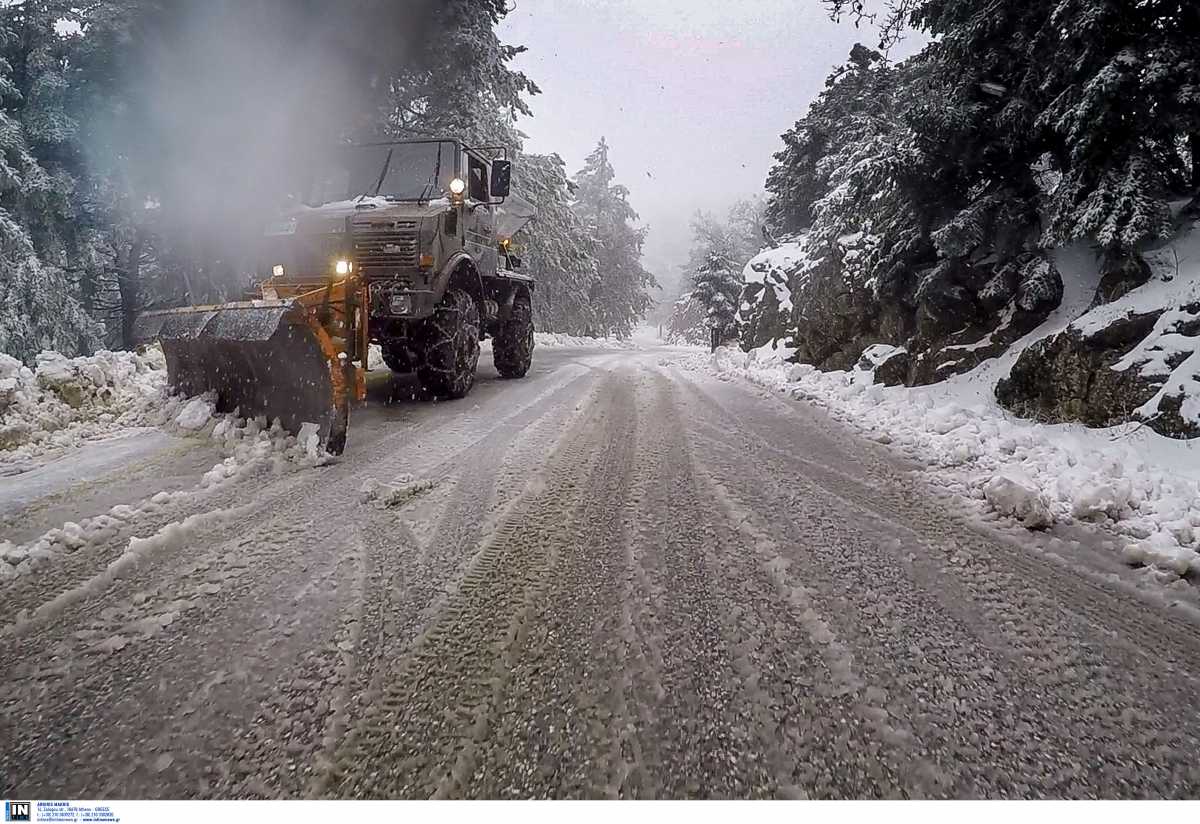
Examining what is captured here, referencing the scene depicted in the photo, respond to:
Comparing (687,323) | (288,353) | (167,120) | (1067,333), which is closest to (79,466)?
(288,353)

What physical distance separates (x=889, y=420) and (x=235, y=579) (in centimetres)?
465

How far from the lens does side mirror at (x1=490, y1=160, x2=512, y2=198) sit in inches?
235

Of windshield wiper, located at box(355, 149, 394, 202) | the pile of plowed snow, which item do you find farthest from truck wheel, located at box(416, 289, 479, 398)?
the pile of plowed snow

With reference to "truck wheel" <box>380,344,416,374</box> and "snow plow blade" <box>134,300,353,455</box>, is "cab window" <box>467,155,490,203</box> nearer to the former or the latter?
"truck wheel" <box>380,344,416,374</box>

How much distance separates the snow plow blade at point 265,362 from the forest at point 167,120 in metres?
5.42

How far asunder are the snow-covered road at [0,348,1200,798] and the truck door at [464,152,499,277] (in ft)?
12.8

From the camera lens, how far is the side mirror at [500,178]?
5.97 m

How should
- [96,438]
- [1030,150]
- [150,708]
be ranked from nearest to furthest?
[150,708] < [96,438] < [1030,150]

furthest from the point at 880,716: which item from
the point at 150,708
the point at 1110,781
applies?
the point at 150,708

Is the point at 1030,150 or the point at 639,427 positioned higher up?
the point at 1030,150

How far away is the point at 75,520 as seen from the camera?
2.33 meters

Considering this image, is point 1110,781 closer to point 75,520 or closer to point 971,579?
point 971,579

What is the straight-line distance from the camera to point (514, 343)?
24.9ft

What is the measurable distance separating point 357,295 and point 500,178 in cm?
295
